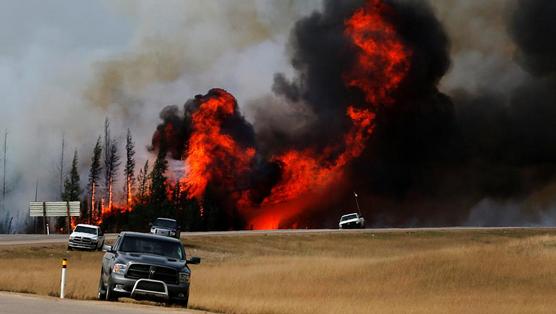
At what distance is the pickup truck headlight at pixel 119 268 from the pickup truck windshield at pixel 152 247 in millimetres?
1111

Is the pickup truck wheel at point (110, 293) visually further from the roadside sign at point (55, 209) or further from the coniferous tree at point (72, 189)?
the coniferous tree at point (72, 189)

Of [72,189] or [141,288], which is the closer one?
[141,288]

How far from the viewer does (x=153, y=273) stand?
23234 millimetres

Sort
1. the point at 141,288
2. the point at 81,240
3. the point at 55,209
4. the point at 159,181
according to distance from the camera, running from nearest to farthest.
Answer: the point at 141,288 → the point at 81,240 → the point at 55,209 → the point at 159,181

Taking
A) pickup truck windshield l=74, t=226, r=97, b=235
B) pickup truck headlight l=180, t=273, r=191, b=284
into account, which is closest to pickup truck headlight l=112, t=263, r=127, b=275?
pickup truck headlight l=180, t=273, r=191, b=284

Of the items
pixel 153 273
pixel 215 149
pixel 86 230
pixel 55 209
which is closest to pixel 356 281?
pixel 153 273

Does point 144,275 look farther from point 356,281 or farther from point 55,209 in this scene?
point 55,209

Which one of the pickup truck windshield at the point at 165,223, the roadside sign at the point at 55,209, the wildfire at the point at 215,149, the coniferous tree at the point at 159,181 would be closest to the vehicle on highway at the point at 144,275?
the pickup truck windshield at the point at 165,223

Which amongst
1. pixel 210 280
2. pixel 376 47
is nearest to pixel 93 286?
pixel 210 280

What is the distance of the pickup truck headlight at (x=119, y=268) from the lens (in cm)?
2316

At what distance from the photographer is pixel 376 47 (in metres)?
112

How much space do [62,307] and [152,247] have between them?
13.5 feet

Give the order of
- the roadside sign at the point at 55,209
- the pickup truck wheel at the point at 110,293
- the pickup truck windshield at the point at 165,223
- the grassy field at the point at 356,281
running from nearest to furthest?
the pickup truck wheel at the point at 110,293
the grassy field at the point at 356,281
the pickup truck windshield at the point at 165,223
the roadside sign at the point at 55,209

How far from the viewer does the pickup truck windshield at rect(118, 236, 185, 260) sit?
965 inches
